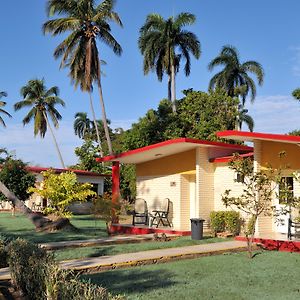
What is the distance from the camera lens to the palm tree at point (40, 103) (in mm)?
47188

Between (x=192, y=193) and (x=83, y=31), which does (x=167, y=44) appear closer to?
(x=83, y=31)

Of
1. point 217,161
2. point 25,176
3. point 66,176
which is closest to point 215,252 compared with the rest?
point 217,161

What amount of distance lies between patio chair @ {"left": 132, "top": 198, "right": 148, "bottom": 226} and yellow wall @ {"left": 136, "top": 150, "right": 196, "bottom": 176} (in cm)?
128

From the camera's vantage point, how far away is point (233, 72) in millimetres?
37656

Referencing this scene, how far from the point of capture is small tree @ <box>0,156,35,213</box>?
26.3m

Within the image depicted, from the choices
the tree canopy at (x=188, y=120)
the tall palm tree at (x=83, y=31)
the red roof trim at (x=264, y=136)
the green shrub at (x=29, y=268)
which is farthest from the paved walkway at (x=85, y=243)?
the tall palm tree at (x=83, y=31)

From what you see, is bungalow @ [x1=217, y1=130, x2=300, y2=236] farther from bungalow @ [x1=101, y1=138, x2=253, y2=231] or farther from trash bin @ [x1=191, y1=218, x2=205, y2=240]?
trash bin @ [x1=191, y1=218, x2=205, y2=240]

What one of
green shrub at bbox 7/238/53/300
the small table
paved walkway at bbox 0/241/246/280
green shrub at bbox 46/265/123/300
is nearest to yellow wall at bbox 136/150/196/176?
the small table

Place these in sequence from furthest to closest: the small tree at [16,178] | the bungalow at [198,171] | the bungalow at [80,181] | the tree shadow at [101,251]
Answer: the bungalow at [80,181] < the small tree at [16,178] < the bungalow at [198,171] < the tree shadow at [101,251]

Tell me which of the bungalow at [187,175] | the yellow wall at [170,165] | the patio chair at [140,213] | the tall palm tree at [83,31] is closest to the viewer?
the bungalow at [187,175]

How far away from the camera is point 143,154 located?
17406 mm

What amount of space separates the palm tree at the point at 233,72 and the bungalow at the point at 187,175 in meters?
20.7

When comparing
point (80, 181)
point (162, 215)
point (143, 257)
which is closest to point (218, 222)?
point (162, 215)

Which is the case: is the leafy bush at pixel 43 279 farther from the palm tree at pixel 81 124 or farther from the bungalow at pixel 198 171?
the palm tree at pixel 81 124
